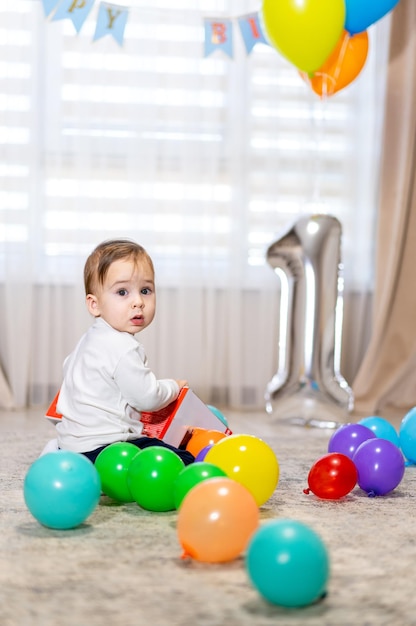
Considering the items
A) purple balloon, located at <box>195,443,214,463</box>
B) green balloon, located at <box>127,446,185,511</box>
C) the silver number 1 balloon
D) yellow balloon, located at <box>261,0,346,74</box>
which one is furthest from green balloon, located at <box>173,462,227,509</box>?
yellow balloon, located at <box>261,0,346,74</box>

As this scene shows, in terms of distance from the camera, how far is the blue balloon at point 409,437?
2.20 m

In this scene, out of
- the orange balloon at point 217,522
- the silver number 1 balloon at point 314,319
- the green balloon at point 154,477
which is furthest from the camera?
the silver number 1 balloon at point 314,319

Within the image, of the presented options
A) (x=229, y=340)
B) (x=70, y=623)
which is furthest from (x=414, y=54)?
(x=70, y=623)

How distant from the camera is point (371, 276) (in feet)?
12.0

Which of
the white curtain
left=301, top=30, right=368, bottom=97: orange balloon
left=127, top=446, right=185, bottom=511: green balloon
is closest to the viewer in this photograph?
left=127, top=446, right=185, bottom=511: green balloon

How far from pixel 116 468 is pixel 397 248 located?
217 centimetres

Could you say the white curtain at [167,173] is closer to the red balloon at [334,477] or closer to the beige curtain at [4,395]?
the beige curtain at [4,395]

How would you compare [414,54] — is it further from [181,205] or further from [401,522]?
[401,522]

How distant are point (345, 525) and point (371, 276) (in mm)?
2186

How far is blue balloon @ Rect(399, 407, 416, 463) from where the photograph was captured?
7.20ft

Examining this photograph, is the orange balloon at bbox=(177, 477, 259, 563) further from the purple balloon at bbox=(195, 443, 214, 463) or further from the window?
the window

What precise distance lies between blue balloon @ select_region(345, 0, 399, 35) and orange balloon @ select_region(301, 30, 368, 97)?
7 cm

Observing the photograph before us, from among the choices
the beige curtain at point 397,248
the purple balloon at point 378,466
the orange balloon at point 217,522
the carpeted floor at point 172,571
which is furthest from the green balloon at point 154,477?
the beige curtain at point 397,248

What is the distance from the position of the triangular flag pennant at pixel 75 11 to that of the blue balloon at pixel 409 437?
198 centimetres
